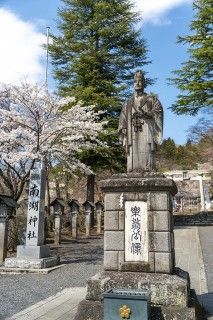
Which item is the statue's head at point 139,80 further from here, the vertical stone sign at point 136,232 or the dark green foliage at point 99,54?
the dark green foliage at point 99,54

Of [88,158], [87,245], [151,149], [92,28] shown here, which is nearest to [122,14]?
[92,28]

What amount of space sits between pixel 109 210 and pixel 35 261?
533 centimetres

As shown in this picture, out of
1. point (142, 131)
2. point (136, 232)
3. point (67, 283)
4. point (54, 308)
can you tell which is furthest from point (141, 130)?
point (67, 283)

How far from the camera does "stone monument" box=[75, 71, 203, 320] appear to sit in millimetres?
5086

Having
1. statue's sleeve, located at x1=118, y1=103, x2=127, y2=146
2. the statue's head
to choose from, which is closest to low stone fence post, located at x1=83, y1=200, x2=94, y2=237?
statue's sleeve, located at x1=118, y1=103, x2=127, y2=146

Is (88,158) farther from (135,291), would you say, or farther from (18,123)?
(135,291)

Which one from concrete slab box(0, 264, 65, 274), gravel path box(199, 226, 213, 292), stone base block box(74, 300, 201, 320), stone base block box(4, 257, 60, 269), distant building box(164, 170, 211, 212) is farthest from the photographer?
distant building box(164, 170, 211, 212)

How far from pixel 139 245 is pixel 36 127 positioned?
10787 mm

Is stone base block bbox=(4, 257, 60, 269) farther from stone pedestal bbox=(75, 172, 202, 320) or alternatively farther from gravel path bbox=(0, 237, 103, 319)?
stone pedestal bbox=(75, 172, 202, 320)

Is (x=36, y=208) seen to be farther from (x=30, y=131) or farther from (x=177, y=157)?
(x=177, y=157)

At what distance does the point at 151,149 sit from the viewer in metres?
5.98

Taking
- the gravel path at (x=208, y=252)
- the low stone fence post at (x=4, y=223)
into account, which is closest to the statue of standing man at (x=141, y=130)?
the gravel path at (x=208, y=252)

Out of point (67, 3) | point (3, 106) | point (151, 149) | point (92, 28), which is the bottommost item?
point (151, 149)

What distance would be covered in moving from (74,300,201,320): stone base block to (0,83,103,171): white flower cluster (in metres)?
8.74
